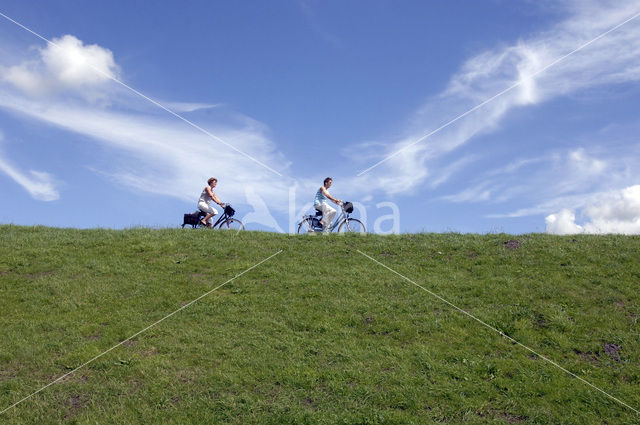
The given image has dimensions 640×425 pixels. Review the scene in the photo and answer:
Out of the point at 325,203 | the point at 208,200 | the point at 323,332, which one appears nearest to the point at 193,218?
the point at 208,200

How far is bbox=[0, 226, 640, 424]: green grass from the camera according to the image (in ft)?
34.9

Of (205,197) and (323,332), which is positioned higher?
(205,197)

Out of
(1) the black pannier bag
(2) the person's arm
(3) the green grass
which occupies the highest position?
(2) the person's arm

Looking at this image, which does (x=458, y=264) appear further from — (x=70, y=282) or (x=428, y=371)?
(x=70, y=282)

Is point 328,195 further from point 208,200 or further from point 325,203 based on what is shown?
point 208,200

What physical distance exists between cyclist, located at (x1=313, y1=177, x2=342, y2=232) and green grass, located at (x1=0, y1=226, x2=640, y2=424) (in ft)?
11.1

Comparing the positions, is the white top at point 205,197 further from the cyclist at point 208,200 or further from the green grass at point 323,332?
the green grass at point 323,332

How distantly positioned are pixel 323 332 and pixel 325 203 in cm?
1062

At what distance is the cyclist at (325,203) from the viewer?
23116 millimetres

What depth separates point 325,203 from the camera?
23250 mm

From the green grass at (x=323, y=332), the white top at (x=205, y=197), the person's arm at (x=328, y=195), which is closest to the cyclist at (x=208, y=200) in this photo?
the white top at (x=205, y=197)

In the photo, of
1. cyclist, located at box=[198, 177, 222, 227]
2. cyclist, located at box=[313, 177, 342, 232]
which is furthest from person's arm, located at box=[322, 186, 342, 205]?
cyclist, located at box=[198, 177, 222, 227]

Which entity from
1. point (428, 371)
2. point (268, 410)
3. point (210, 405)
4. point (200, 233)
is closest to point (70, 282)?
point (200, 233)

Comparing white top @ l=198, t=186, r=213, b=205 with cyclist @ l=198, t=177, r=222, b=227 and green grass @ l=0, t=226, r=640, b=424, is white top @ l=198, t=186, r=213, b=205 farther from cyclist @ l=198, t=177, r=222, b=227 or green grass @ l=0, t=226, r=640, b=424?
green grass @ l=0, t=226, r=640, b=424
